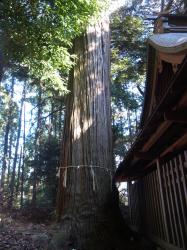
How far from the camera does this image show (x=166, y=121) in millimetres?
3934

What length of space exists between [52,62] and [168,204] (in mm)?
3328

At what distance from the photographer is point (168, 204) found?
546 centimetres

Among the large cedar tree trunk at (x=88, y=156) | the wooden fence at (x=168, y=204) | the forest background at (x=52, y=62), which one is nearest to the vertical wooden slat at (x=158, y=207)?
the wooden fence at (x=168, y=204)

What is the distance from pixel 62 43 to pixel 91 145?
2.13 metres

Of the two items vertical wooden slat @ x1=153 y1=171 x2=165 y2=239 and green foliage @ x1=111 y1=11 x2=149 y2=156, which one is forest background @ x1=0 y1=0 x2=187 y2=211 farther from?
vertical wooden slat @ x1=153 y1=171 x2=165 y2=239

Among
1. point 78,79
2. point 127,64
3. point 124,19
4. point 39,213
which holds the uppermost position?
point 124,19

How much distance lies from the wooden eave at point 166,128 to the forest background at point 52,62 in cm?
208

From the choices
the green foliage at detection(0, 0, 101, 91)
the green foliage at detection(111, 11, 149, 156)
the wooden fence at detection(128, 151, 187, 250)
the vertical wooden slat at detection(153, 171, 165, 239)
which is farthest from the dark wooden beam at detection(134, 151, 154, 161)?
the green foliage at detection(111, 11, 149, 156)

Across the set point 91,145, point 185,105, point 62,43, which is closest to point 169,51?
point 185,105

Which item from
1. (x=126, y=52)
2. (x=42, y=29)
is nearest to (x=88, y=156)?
(x=42, y=29)

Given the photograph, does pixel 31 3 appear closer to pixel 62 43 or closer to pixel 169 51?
pixel 62 43

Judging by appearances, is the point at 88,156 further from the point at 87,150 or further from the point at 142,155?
the point at 142,155

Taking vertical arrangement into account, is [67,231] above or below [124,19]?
below

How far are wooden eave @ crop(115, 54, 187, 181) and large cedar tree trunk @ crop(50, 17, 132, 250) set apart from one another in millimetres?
735
